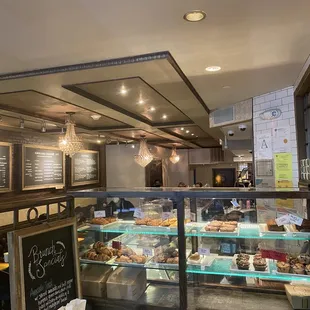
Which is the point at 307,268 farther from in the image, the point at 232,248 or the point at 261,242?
the point at 232,248

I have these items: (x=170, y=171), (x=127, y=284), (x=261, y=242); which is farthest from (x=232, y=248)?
(x=170, y=171)

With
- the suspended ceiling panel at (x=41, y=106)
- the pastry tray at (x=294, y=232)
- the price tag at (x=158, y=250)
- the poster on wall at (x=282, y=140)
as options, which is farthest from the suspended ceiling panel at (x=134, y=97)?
the pastry tray at (x=294, y=232)

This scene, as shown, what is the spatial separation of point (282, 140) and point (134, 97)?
1.87m

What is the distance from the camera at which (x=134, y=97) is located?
370cm

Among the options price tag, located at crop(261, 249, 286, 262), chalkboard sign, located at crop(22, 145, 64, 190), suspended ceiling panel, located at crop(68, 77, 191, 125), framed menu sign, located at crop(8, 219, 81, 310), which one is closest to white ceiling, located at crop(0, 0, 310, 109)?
suspended ceiling panel, located at crop(68, 77, 191, 125)

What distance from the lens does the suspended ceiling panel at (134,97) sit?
3.09 metres

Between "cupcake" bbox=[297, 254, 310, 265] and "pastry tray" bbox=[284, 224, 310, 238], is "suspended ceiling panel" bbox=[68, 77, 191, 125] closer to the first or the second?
"pastry tray" bbox=[284, 224, 310, 238]

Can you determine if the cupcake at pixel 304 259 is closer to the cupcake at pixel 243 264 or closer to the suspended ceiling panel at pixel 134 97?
the cupcake at pixel 243 264

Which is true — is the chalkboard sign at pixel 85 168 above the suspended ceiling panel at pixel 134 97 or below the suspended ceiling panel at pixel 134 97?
below

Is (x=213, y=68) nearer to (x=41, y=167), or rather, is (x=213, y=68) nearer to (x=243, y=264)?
(x=243, y=264)

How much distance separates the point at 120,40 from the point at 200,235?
1.56 meters

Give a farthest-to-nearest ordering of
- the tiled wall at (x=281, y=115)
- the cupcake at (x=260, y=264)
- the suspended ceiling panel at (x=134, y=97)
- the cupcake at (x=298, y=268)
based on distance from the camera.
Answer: the tiled wall at (x=281, y=115) < the suspended ceiling panel at (x=134, y=97) < the cupcake at (x=260, y=264) < the cupcake at (x=298, y=268)

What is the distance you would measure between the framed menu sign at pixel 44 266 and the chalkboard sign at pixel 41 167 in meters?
4.19

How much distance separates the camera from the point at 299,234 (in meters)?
2.09
